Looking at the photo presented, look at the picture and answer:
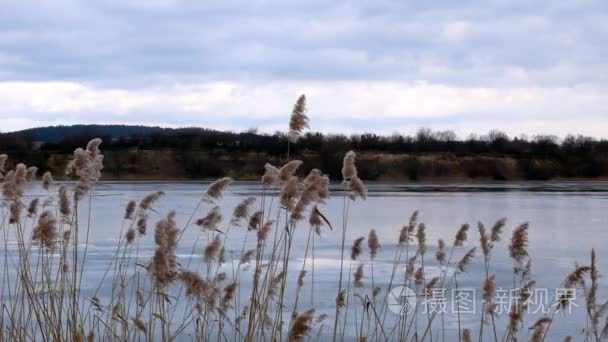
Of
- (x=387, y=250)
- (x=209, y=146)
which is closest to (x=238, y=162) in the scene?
(x=209, y=146)

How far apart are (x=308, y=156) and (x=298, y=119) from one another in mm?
41145

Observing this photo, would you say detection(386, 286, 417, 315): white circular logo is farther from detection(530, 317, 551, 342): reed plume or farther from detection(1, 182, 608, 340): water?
detection(530, 317, 551, 342): reed plume

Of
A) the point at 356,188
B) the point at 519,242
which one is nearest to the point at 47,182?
the point at 356,188

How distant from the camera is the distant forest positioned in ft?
149

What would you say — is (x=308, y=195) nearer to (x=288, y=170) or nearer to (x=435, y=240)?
(x=288, y=170)

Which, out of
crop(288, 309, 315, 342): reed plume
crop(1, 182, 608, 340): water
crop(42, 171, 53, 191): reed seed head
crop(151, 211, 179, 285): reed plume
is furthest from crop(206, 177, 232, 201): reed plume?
crop(1, 182, 608, 340): water

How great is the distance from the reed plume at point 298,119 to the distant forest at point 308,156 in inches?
1401

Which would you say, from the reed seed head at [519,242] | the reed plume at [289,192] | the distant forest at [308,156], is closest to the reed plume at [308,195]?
the reed plume at [289,192]

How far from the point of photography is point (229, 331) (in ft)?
22.0

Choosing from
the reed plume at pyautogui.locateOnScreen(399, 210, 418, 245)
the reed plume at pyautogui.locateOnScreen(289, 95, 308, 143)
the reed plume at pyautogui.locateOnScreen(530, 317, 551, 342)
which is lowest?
the reed plume at pyautogui.locateOnScreen(530, 317, 551, 342)

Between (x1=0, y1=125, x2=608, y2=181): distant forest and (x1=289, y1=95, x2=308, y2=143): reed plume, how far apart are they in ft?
117

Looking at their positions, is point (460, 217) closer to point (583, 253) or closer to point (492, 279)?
point (583, 253)

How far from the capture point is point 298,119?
4.11 metres

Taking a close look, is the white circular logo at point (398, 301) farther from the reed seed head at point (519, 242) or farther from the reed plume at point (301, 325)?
the reed plume at point (301, 325)
